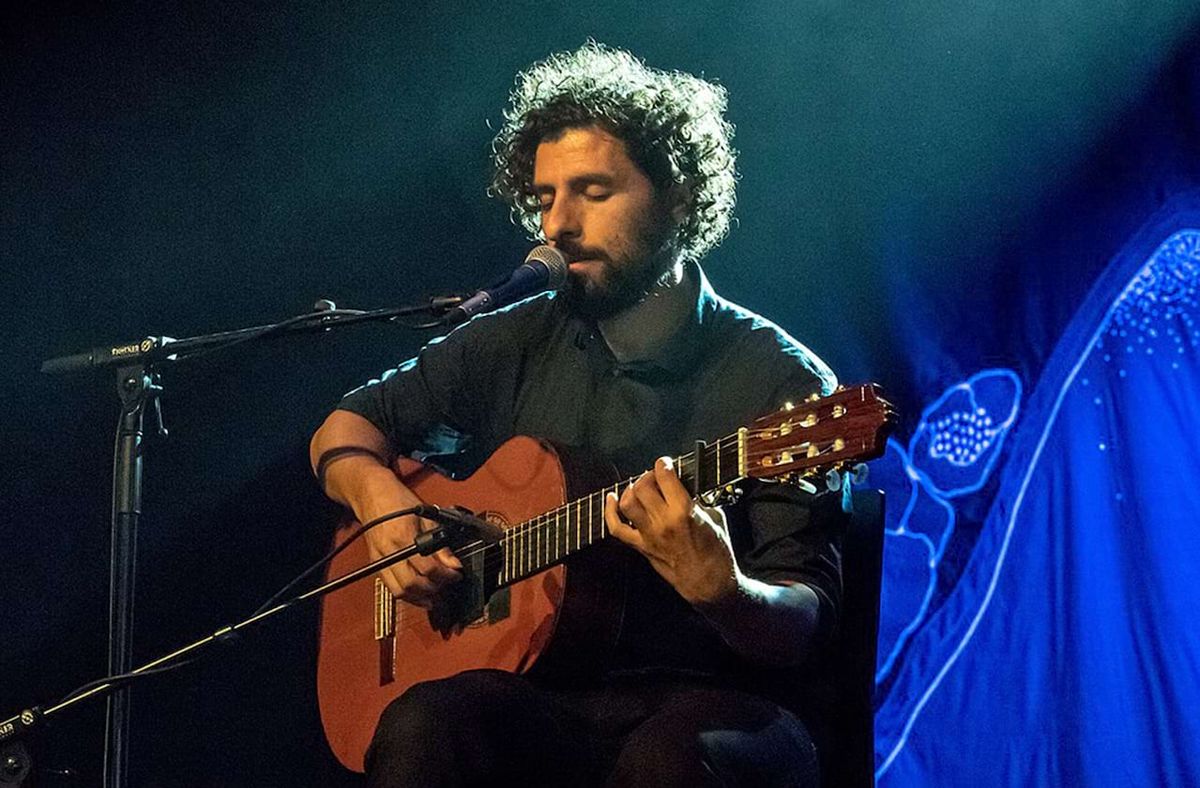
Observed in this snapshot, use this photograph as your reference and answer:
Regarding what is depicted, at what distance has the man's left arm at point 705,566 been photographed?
1969mm

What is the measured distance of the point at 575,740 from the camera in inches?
82.8

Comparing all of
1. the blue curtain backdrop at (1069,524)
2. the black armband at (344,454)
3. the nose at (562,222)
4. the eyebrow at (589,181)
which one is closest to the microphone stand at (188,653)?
the black armband at (344,454)

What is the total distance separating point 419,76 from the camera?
3.82 meters

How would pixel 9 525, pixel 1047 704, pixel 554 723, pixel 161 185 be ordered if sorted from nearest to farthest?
pixel 554 723
pixel 1047 704
pixel 9 525
pixel 161 185

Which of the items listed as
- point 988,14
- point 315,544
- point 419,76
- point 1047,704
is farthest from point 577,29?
point 1047,704

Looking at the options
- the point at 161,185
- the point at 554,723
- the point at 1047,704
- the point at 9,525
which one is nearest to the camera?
the point at 554,723

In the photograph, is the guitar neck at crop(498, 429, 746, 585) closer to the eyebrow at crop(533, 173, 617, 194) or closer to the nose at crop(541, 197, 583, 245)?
the nose at crop(541, 197, 583, 245)

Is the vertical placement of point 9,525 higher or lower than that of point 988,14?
lower

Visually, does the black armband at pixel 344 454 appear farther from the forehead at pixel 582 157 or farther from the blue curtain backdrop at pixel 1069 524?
the blue curtain backdrop at pixel 1069 524

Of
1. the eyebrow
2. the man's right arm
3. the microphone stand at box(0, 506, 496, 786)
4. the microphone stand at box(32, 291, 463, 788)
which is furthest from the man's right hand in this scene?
the eyebrow

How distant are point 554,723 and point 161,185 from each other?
2.23 meters

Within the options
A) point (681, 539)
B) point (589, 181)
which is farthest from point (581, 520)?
point (589, 181)

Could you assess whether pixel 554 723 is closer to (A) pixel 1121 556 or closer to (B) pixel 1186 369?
(A) pixel 1121 556

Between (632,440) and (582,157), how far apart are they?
27.7 inches
